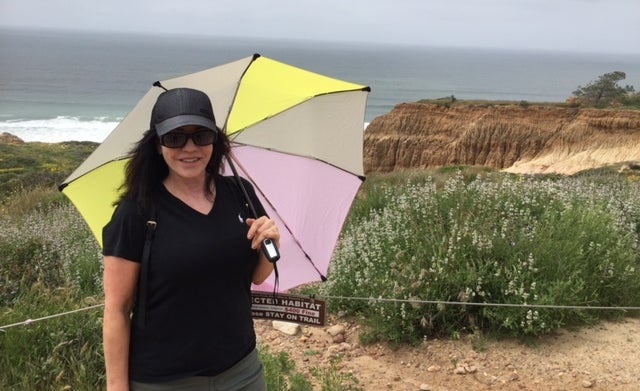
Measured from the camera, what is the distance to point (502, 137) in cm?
4412

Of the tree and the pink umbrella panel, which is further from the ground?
the tree

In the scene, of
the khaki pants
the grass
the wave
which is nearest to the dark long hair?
the khaki pants

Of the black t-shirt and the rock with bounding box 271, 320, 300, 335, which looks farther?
the rock with bounding box 271, 320, 300, 335

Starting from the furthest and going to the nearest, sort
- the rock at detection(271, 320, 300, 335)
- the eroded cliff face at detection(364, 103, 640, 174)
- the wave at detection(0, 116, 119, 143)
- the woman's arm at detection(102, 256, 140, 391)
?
the wave at detection(0, 116, 119, 143) → the eroded cliff face at detection(364, 103, 640, 174) → the rock at detection(271, 320, 300, 335) → the woman's arm at detection(102, 256, 140, 391)

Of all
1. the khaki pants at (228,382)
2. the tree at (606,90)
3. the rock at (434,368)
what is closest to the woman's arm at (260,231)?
the khaki pants at (228,382)

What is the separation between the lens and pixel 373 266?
16.7 feet

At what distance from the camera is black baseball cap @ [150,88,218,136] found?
2033 millimetres

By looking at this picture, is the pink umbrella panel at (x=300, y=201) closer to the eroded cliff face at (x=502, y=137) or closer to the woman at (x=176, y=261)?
the woman at (x=176, y=261)

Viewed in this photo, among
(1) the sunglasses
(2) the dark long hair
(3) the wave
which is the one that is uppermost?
(1) the sunglasses

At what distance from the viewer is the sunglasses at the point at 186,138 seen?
2070 millimetres

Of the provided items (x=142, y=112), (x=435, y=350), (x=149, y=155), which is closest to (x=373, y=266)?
(x=435, y=350)

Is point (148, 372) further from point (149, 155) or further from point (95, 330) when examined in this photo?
point (95, 330)

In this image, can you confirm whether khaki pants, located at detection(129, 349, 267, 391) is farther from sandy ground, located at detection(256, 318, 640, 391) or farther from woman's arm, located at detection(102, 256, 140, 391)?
sandy ground, located at detection(256, 318, 640, 391)

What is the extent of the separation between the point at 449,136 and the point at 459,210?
4117 cm
